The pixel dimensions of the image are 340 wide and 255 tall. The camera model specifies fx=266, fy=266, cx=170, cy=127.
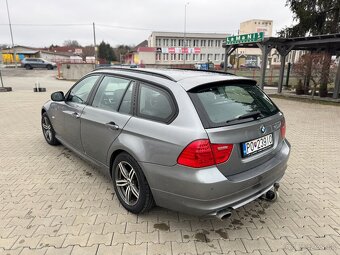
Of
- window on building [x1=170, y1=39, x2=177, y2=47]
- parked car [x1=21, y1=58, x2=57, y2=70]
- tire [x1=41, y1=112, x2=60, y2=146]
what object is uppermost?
window on building [x1=170, y1=39, x2=177, y2=47]

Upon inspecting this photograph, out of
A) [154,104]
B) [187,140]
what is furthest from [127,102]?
[187,140]

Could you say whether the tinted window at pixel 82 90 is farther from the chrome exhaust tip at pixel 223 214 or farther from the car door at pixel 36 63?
the car door at pixel 36 63

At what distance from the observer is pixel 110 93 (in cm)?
341

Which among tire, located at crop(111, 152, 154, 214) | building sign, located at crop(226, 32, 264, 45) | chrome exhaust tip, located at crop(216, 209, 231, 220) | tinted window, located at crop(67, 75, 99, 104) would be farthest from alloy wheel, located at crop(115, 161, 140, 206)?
building sign, located at crop(226, 32, 264, 45)

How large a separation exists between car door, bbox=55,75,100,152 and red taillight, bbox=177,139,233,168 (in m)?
2.02

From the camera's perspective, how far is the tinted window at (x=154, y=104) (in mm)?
2578

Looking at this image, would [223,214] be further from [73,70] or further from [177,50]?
[177,50]

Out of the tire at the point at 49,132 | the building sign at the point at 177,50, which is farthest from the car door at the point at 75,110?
the building sign at the point at 177,50

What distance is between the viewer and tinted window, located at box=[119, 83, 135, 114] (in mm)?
2971

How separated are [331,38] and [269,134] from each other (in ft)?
40.4

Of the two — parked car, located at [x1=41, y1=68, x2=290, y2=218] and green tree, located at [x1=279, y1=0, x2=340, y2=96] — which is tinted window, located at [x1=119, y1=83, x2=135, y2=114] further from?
green tree, located at [x1=279, y1=0, x2=340, y2=96]

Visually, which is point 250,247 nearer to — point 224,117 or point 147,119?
point 224,117

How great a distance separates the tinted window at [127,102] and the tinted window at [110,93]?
3.6 inches

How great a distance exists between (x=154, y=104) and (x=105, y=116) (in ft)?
2.61
